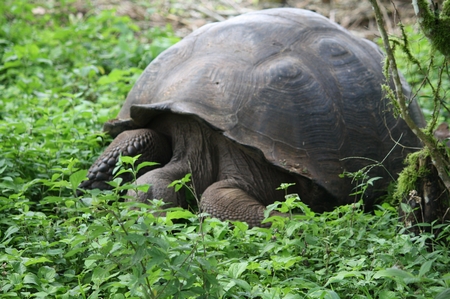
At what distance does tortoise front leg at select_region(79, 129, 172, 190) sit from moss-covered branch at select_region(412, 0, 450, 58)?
184cm

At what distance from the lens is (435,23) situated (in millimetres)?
2764

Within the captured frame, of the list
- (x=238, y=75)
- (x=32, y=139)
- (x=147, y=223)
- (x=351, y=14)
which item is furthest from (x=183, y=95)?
(x=351, y=14)

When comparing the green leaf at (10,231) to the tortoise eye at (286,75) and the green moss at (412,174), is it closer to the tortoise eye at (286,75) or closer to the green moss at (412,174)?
the tortoise eye at (286,75)

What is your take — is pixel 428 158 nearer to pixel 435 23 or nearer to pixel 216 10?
pixel 435 23

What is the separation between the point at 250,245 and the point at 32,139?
193cm

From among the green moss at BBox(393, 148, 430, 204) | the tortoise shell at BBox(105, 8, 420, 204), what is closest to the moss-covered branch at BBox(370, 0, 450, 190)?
the green moss at BBox(393, 148, 430, 204)

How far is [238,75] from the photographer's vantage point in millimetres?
3844

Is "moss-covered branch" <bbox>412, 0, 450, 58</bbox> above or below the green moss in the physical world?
above

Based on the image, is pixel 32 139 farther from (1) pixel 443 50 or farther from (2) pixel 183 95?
(1) pixel 443 50

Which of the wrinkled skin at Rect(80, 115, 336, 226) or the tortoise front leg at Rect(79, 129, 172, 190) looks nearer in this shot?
the wrinkled skin at Rect(80, 115, 336, 226)

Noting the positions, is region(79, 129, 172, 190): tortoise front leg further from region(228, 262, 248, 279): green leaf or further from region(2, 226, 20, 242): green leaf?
region(228, 262, 248, 279): green leaf

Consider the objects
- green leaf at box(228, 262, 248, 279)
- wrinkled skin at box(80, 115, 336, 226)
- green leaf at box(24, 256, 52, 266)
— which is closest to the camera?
green leaf at box(228, 262, 248, 279)

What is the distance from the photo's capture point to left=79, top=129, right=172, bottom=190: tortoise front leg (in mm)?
3943

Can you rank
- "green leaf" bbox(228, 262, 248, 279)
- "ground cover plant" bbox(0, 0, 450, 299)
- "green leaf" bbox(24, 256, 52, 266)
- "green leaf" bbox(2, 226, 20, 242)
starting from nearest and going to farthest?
"ground cover plant" bbox(0, 0, 450, 299) < "green leaf" bbox(228, 262, 248, 279) < "green leaf" bbox(24, 256, 52, 266) < "green leaf" bbox(2, 226, 20, 242)
